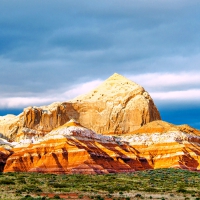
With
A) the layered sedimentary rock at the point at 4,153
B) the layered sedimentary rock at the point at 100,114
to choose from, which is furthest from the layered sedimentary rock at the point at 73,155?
the layered sedimentary rock at the point at 100,114

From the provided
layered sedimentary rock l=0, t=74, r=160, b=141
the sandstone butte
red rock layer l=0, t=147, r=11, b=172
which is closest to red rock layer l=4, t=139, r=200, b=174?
the sandstone butte

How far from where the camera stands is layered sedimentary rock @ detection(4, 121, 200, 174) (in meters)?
131

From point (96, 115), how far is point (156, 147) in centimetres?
4353

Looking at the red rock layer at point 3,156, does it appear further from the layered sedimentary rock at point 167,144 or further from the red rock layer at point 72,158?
the layered sedimentary rock at point 167,144

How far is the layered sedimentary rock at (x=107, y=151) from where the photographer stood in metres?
131

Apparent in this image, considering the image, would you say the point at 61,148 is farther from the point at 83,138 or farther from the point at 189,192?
the point at 189,192

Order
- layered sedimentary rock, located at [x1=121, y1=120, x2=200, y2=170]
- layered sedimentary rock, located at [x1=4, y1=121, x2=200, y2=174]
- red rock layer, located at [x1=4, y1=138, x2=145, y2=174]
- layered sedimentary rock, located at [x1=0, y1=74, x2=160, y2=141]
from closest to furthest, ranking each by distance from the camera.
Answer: red rock layer, located at [x1=4, y1=138, x2=145, y2=174], layered sedimentary rock, located at [x1=4, y1=121, x2=200, y2=174], layered sedimentary rock, located at [x1=121, y1=120, x2=200, y2=170], layered sedimentary rock, located at [x1=0, y1=74, x2=160, y2=141]

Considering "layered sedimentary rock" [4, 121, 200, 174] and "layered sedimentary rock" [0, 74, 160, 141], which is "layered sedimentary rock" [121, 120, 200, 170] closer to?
"layered sedimentary rock" [4, 121, 200, 174]

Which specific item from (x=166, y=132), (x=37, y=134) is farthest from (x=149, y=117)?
(x=37, y=134)

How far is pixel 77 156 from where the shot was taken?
131 meters

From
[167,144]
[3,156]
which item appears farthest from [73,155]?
[167,144]

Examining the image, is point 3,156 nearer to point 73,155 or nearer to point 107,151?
point 73,155

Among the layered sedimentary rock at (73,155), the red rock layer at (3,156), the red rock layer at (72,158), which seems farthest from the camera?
the red rock layer at (3,156)

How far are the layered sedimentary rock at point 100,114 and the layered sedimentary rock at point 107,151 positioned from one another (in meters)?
19.7
